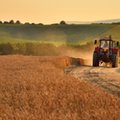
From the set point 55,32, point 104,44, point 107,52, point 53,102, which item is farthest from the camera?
point 55,32

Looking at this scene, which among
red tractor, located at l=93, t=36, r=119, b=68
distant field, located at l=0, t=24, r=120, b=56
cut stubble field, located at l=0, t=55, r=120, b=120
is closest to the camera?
cut stubble field, located at l=0, t=55, r=120, b=120

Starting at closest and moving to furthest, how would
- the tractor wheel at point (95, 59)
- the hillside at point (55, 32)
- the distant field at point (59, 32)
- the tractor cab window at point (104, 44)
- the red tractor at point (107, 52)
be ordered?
the red tractor at point (107, 52) < the tractor wheel at point (95, 59) < the tractor cab window at point (104, 44) < the distant field at point (59, 32) < the hillside at point (55, 32)

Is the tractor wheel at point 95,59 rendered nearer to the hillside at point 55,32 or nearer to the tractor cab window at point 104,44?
the tractor cab window at point 104,44

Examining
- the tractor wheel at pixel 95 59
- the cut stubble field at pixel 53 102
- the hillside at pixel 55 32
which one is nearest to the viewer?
the cut stubble field at pixel 53 102

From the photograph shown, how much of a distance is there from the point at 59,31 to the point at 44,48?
52386mm

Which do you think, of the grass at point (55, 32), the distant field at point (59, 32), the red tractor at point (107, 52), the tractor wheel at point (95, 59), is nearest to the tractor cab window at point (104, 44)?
the red tractor at point (107, 52)

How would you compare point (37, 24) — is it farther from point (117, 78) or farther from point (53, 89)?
point (53, 89)

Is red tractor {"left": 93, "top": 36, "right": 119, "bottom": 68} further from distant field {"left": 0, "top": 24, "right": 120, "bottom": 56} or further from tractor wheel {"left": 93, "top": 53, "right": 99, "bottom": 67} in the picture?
distant field {"left": 0, "top": 24, "right": 120, "bottom": 56}

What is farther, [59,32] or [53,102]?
[59,32]

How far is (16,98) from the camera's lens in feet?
48.4

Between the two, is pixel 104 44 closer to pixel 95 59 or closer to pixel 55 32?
pixel 95 59

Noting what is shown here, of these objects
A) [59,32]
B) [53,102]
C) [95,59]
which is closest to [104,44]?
[95,59]

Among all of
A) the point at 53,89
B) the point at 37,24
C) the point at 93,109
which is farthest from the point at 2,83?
the point at 37,24

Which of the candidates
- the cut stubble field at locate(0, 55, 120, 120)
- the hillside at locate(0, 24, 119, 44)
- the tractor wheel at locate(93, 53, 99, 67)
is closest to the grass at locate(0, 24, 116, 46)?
the hillside at locate(0, 24, 119, 44)
